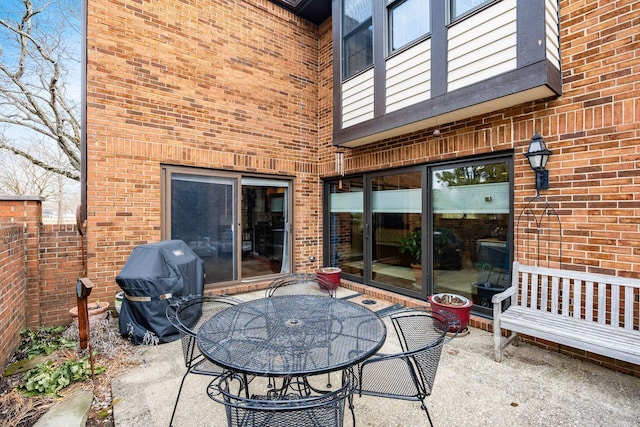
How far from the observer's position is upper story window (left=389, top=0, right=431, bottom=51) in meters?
4.07

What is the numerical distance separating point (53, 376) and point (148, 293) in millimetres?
1005

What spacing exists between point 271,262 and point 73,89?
8118 mm

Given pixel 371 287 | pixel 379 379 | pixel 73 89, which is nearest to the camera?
pixel 379 379

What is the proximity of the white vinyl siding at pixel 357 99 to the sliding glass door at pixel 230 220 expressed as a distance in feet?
6.23

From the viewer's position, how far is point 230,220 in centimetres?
540

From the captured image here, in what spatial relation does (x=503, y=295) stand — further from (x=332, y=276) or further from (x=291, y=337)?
(x=332, y=276)

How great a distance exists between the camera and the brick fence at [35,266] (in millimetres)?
3258

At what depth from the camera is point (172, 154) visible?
4711mm

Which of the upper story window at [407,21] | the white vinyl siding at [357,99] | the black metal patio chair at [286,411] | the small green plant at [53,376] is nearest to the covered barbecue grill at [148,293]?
the small green plant at [53,376]

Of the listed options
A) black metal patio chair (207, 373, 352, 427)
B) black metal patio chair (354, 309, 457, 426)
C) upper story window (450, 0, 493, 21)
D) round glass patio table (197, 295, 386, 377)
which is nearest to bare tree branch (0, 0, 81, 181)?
round glass patio table (197, 295, 386, 377)

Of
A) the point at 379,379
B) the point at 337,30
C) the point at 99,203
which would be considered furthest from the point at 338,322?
the point at 337,30

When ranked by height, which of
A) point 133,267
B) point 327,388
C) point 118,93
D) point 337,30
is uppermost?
point 337,30

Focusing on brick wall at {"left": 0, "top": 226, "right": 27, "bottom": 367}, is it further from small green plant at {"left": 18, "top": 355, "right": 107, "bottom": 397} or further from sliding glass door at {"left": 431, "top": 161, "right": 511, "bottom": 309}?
sliding glass door at {"left": 431, "top": 161, "right": 511, "bottom": 309}

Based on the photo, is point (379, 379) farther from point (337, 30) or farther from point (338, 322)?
point (337, 30)
